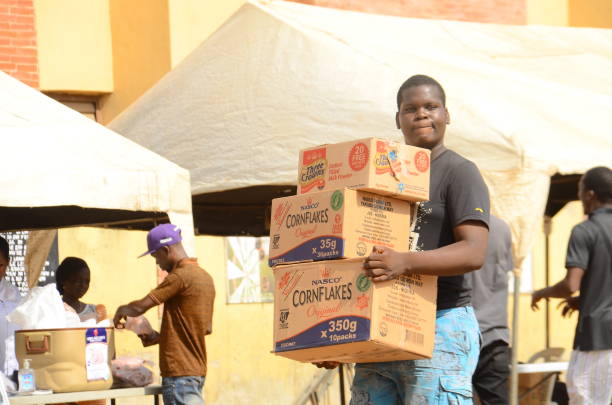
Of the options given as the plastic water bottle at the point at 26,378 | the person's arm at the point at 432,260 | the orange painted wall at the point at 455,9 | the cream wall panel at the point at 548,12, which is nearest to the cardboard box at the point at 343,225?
the person's arm at the point at 432,260

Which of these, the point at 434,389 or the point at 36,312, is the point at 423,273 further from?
the point at 36,312

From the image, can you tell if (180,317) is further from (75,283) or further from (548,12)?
(548,12)

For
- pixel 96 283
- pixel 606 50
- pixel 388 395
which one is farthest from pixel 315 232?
pixel 96 283

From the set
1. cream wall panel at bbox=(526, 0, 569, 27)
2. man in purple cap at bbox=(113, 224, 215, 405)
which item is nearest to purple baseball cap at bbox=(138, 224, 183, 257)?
man in purple cap at bbox=(113, 224, 215, 405)

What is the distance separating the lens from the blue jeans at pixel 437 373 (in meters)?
3.72

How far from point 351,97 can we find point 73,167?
1.99 meters

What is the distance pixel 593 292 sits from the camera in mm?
6270

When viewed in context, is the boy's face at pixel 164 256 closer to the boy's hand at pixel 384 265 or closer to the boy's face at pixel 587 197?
the boy's face at pixel 587 197

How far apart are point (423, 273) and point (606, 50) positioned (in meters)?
5.84

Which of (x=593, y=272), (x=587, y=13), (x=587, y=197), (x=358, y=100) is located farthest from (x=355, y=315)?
(x=587, y=13)

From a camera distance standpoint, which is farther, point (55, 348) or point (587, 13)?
point (587, 13)

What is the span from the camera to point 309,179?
4.06m

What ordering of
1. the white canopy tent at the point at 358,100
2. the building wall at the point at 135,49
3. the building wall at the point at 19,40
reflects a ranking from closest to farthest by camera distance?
the white canopy tent at the point at 358,100
the building wall at the point at 19,40
the building wall at the point at 135,49

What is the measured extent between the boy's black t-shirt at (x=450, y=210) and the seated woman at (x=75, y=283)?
421 cm
